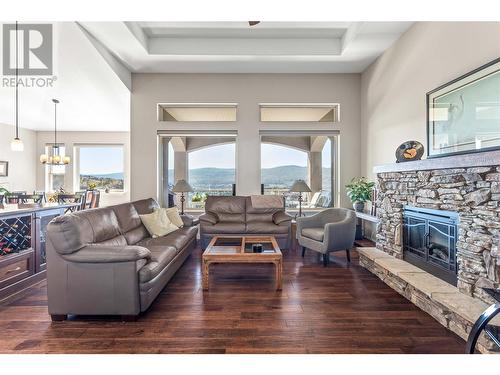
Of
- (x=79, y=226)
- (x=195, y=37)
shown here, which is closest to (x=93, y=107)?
(x=195, y=37)

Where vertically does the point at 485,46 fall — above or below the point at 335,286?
above

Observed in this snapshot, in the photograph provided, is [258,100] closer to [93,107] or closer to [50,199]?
[93,107]

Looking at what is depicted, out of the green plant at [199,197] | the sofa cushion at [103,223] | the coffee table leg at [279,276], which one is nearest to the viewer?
the sofa cushion at [103,223]

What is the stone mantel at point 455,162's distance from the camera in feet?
6.70

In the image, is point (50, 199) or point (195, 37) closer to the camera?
point (195, 37)

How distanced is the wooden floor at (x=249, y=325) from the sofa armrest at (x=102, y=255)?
54 centimetres

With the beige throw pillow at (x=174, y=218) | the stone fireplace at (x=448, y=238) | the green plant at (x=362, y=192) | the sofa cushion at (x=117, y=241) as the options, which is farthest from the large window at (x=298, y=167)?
the sofa cushion at (x=117, y=241)

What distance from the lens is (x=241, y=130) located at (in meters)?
5.48

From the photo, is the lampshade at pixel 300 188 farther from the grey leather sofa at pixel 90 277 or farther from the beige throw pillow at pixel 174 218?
the grey leather sofa at pixel 90 277

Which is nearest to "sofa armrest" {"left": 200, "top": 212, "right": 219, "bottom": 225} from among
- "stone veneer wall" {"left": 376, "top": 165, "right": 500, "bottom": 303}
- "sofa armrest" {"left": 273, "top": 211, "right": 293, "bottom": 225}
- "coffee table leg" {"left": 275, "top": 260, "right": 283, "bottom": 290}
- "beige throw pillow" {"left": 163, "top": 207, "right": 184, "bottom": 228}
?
"beige throw pillow" {"left": 163, "top": 207, "right": 184, "bottom": 228}

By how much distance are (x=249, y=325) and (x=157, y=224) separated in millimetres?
2200

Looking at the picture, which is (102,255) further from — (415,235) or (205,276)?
(415,235)

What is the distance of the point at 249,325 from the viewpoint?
2.24m
